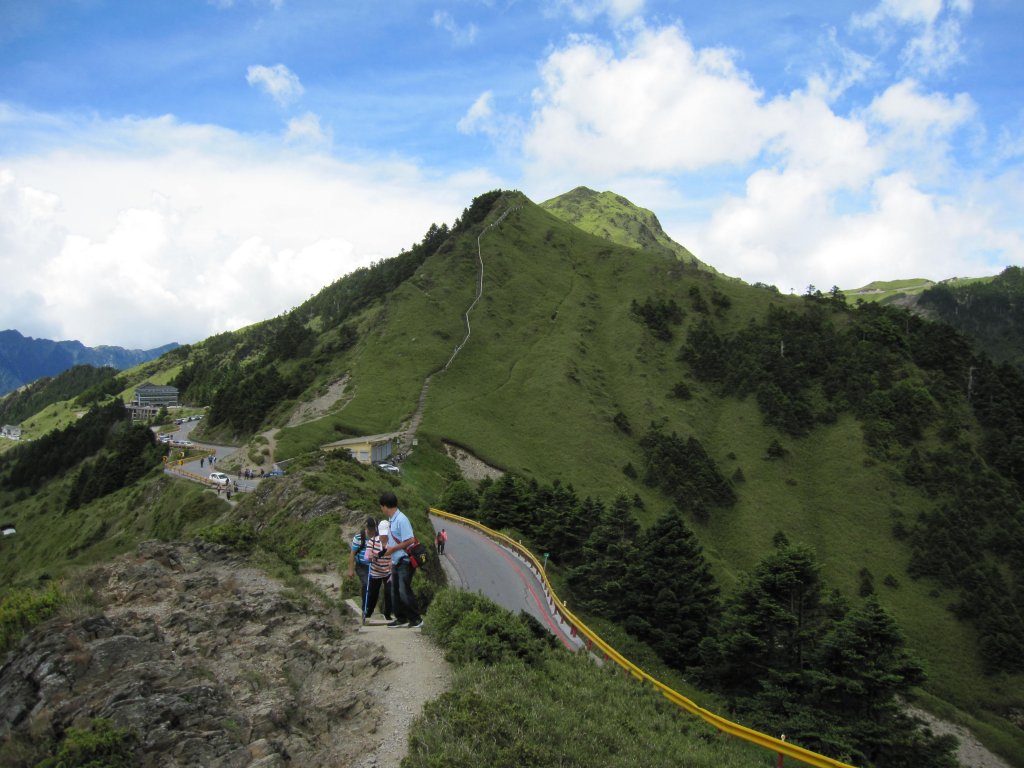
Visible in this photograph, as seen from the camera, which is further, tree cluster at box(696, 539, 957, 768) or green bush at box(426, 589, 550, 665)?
tree cluster at box(696, 539, 957, 768)

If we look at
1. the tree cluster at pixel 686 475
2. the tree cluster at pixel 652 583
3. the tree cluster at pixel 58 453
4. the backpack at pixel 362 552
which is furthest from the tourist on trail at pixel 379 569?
the tree cluster at pixel 58 453

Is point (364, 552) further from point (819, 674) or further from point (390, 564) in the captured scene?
point (819, 674)

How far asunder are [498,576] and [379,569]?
2242 centimetres

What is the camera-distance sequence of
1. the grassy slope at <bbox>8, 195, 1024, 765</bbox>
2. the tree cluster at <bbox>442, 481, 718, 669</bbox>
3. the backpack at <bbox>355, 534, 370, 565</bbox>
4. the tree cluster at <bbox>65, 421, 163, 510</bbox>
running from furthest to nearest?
1. the tree cluster at <bbox>65, 421, 163, 510</bbox>
2. the grassy slope at <bbox>8, 195, 1024, 765</bbox>
3. the tree cluster at <bbox>442, 481, 718, 669</bbox>
4. the backpack at <bbox>355, 534, 370, 565</bbox>

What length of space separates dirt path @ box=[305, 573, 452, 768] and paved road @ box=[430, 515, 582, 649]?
1375 centimetres

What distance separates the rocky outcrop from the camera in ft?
26.8

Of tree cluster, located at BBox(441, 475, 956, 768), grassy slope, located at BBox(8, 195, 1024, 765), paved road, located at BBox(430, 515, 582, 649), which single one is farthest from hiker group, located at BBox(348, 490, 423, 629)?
grassy slope, located at BBox(8, 195, 1024, 765)

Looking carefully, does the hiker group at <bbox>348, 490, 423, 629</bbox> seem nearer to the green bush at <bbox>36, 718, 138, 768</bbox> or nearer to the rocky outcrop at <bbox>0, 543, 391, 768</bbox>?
the rocky outcrop at <bbox>0, 543, 391, 768</bbox>

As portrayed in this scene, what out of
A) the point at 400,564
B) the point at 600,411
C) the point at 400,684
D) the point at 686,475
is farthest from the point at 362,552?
the point at 600,411

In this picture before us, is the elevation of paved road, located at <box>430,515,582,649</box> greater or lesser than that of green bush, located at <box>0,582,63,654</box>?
lesser

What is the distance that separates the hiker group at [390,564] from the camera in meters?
12.1

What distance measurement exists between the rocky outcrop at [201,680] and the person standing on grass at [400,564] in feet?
3.89

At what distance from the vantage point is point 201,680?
9.67 metres

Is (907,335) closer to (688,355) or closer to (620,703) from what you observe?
(688,355)
